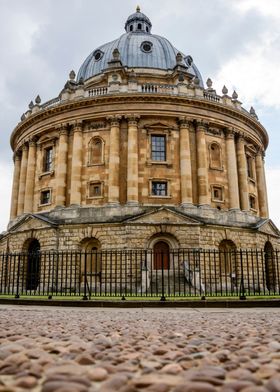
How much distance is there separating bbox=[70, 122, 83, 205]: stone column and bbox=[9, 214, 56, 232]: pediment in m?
2.48

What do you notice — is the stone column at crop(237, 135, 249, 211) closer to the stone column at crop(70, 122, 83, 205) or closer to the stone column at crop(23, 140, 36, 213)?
the stone column at crop(70, 122, 83, 205)

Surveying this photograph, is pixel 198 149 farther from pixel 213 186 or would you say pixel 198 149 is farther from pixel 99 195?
pixel 99 195

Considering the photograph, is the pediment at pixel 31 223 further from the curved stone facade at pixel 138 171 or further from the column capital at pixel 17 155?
the column capital at pixel 17 155

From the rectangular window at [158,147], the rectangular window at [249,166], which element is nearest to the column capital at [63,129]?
the rectangular window at [158,147]

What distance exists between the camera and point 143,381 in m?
2.13

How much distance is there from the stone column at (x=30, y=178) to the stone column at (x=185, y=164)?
1328cm

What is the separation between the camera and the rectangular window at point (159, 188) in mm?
29328

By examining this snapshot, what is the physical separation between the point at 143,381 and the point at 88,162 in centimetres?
2873

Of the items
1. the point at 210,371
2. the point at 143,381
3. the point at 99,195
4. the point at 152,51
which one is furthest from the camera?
the point at 152,51

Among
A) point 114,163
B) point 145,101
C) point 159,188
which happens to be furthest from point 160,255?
point 145,101

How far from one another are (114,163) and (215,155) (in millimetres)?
8866

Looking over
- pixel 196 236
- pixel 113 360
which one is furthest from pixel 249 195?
pixel 113 360

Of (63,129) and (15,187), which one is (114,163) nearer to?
(63,129)

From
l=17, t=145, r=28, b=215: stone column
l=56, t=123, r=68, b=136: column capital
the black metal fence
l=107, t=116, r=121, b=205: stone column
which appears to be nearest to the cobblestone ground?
the black metal fence
